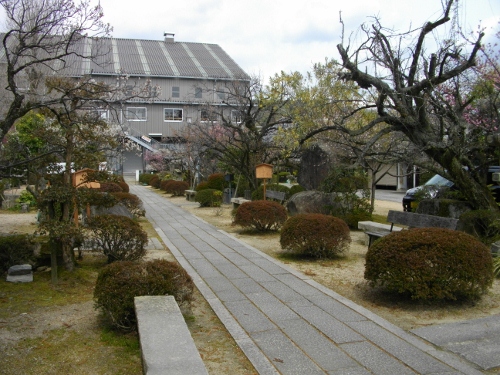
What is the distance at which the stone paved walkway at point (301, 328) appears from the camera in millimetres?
4227

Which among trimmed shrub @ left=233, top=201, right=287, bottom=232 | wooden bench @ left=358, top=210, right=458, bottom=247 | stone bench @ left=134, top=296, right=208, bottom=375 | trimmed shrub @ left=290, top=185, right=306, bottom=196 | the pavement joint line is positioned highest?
trimmed shrub @ left=290, top=185, right=306, bottom=196

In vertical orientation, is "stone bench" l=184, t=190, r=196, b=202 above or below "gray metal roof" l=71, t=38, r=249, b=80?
below

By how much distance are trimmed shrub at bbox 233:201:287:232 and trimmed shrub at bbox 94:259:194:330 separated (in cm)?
662

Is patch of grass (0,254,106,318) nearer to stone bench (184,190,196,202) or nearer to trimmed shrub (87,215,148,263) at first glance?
trimmed shrub (87,215,148,263)

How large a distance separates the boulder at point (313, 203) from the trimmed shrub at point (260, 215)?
1.88 metres

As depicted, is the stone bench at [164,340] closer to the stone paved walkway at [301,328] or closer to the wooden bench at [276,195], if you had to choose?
the stone paved walkway at [301,328]

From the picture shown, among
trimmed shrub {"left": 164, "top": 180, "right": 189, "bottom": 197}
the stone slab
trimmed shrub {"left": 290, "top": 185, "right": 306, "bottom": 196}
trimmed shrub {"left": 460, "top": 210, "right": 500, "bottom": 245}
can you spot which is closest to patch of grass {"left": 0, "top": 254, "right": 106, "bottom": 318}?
the stone slab

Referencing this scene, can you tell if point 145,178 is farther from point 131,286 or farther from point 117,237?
point 131,286

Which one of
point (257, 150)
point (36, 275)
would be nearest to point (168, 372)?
point (36, 275)

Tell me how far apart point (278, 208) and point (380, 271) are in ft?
21.0

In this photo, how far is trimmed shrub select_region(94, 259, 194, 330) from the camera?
4935 millimetres

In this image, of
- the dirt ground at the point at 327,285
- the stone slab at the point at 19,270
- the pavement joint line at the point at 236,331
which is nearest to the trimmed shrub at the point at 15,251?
the stone slab at the point at 19,270

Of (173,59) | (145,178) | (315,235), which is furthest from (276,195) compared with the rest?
(173,59)

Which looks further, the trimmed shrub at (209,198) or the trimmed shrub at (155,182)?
the trimmed shrub at (155,182)
